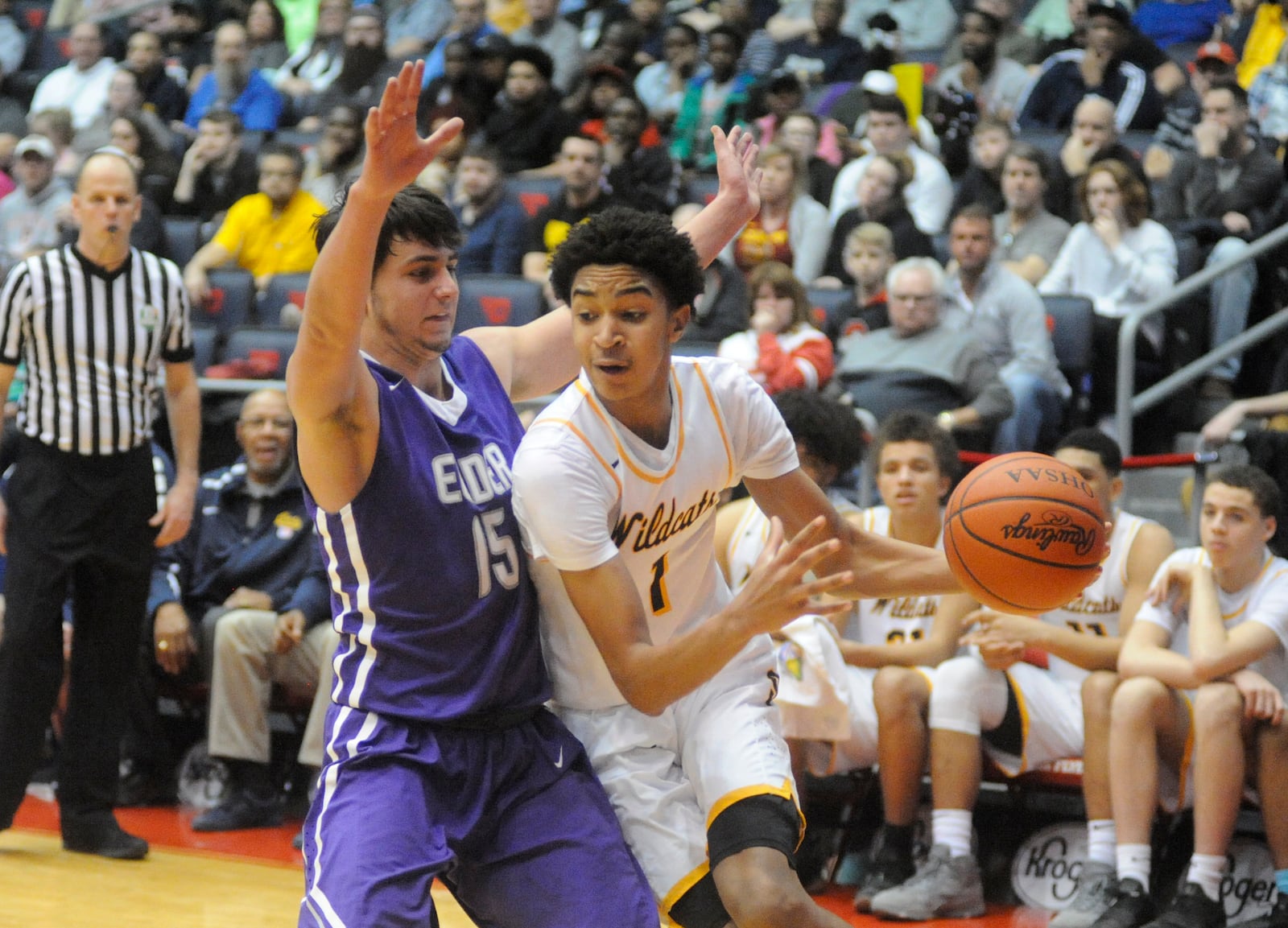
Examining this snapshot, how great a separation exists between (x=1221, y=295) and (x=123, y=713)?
4833mm

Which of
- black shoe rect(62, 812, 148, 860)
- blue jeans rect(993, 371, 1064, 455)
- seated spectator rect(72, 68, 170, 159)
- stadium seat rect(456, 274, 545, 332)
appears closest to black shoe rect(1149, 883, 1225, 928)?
blue jeans rect(993, 371, 1064, 455)

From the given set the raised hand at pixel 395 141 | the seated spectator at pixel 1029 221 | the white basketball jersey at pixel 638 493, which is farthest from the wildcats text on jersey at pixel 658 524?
the seated spectator at pixel 1029 221

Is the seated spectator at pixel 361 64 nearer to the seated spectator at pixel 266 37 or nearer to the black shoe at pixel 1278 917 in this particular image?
the seated spectator at pixel 266 37

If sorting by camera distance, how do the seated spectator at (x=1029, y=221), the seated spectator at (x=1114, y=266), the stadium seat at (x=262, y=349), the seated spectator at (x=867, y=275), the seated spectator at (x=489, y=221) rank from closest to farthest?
1. the seated spectator at (x=1114, y=266)
2. the seated spectator at (x=867, y=275)
3. the stadium seat at (x=262, y=349)
4. the seated spectator at (x=1029, y=221)
5. the seated spectator at (x=489, y=221)

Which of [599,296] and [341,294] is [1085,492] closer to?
[599,296]

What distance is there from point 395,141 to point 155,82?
1032cm

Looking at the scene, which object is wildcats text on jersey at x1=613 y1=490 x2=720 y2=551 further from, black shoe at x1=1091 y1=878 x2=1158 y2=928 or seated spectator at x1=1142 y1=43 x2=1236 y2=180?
seated spectator at x1=1142 y1=43 x2=1236 y2=180

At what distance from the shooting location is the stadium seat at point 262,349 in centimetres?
785

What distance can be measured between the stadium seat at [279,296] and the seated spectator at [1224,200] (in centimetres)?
430

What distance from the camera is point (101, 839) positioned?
5.79 metres

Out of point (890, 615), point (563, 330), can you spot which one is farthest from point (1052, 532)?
point (890, 615)

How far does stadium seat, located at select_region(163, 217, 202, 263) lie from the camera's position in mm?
9812

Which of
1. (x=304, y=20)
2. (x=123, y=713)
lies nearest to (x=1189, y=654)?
(x=123, y=713)

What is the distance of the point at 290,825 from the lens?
21.7 ft
